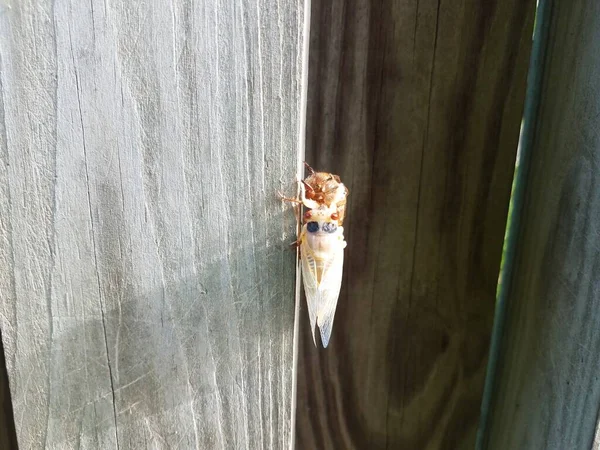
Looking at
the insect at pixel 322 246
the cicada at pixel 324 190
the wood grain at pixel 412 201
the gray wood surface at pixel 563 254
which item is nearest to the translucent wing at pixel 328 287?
the insect at pixel 322 246

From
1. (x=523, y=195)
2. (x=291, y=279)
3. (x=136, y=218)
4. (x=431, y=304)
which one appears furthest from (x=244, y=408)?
(x=523, y=195)

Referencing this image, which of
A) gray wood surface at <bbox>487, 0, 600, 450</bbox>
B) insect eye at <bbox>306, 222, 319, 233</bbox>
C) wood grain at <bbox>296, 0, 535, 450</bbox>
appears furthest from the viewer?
wood grain at <bbox>296, 0, 535, 450</bbox>

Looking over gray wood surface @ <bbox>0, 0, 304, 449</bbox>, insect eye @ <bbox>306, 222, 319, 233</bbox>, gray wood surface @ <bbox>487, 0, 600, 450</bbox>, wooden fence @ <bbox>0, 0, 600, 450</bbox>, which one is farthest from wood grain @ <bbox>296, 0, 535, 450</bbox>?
gray wood surface @ <bbox>0, 0, 304, 449</bbox>

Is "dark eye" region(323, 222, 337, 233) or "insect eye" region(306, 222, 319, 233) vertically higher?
"insect eye" region(306, 222, 319, 233)

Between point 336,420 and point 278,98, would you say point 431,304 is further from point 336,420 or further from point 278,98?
point 278,98

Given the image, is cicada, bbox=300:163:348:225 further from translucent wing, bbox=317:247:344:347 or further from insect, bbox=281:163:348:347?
translucent wing, bbox=317:247:344:347

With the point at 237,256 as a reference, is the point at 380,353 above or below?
below

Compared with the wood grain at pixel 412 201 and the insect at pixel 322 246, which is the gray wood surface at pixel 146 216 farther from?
the wood grain at pixel 412 201

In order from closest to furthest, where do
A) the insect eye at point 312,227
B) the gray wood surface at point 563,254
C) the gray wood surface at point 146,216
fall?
the gray wood surface at point 146,216 → the gray wood surface at point 563,254 → the insect eye at point 312,227
